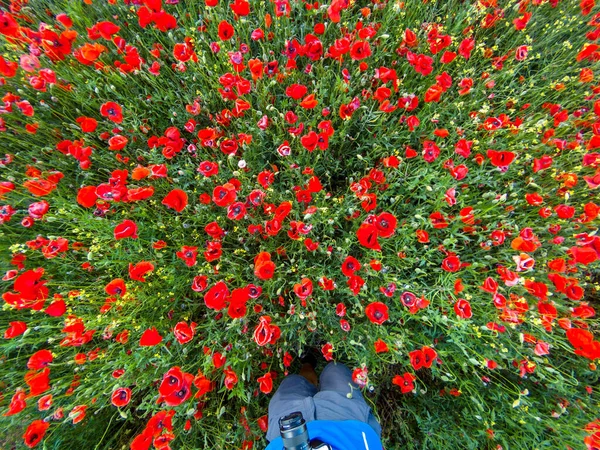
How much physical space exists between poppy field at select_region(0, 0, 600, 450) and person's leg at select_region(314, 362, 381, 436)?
223mm

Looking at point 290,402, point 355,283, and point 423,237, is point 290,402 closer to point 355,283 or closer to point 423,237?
point 355,283

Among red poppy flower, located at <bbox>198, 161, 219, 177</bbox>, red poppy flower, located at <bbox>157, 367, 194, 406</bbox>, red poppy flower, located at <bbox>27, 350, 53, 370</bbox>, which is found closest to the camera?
red poppy flower, located at <bbox>157, 367, 194, 406</bbox>

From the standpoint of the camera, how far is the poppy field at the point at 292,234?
1.73m

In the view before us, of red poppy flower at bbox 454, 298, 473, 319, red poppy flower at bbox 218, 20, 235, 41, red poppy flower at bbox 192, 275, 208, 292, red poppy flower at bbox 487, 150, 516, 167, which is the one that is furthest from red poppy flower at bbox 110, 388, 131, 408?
red poppy flower at bbox 487, 150, 516, 167

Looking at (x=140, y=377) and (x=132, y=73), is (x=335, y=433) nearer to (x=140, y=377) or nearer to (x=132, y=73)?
(x=140, y=377)

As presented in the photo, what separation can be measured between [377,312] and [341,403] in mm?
683

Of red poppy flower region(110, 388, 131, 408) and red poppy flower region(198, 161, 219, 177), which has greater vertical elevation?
red poppy flower region(198, 161, 219, 177)

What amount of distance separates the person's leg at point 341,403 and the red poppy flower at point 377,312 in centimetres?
45

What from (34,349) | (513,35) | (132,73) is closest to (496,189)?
(513,35)

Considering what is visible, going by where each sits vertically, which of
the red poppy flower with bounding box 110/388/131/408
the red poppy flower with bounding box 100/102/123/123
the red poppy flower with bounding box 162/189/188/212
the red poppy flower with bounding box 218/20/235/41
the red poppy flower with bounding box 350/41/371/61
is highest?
the red poppy flower with bounding box 218/20/235/41

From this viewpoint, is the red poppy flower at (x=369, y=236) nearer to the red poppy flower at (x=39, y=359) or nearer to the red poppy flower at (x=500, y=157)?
the red poppy flower at (x=500, y=157)

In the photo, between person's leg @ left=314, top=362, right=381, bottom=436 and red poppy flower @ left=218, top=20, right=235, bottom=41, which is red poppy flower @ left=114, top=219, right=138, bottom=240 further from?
person's leg @ left=314, top=362, right=381, bottom=436

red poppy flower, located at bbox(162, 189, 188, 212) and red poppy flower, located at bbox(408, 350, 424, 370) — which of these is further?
red poppy flower, located at bbox(408, 350, 424, 370)

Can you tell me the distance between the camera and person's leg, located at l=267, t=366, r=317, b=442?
1.86 meters
